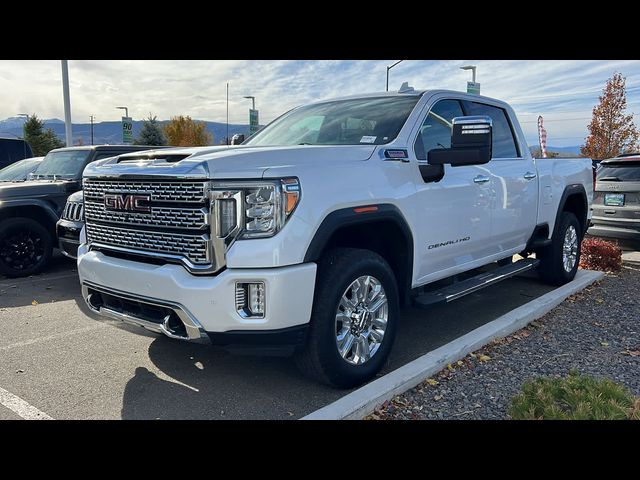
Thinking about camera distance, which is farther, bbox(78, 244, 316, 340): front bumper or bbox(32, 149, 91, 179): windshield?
bbox(32, 149, 91, 179): windshield

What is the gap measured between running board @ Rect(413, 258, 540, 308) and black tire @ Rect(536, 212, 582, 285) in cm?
66

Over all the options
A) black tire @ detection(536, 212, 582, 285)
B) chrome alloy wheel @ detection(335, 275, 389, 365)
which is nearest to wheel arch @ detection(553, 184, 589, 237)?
black tire @ detection(536, 212, 582, 285)

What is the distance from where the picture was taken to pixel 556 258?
247 inches

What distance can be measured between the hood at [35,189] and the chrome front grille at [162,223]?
13.4ft

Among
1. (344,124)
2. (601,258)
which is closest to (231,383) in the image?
(344,124)

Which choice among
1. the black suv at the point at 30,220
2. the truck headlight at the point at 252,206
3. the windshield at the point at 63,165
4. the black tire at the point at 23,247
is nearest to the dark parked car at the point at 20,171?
the windshield at the point at 63,165

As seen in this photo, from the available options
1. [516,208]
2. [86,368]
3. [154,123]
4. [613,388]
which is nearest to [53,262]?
[86,368]

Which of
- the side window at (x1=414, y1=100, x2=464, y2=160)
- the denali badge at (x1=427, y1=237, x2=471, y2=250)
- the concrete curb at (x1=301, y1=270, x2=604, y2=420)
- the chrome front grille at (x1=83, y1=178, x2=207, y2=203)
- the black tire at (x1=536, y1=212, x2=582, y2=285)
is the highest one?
→ the side window at (x1=414, y1=100, x2=464, y2=160)

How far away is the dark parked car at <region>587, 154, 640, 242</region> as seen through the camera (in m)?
7.91

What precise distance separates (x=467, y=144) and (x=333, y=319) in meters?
1.65

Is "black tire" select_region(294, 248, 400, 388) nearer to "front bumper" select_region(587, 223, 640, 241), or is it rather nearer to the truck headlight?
the truck headlight

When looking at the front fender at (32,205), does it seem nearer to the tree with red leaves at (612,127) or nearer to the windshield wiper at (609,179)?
the windshield wiper at (609,179)

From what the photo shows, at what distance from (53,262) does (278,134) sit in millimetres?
5320

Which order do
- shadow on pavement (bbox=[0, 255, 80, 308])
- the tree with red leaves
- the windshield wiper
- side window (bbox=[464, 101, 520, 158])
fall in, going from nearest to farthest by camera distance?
side window (bbox=[464, 101, 520, 158])
shadow on pavement (bbox=[0, 255, 80, 308])
the windshield wiper
the tree with red leaves
